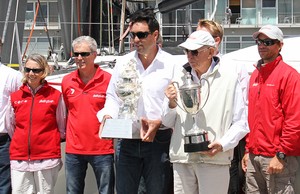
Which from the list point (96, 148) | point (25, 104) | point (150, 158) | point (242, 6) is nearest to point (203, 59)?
point (150, 158)

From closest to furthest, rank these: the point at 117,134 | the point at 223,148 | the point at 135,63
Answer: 1. the point at 223,148
2. the point at 117,134
3. the point at 135,63

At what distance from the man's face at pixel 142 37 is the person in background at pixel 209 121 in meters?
0.38

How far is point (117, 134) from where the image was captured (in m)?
3.90

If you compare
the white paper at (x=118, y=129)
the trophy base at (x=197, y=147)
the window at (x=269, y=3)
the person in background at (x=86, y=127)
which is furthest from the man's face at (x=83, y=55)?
the window at (x=269, y=3)

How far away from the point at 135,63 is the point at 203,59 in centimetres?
59

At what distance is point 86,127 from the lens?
438 cm

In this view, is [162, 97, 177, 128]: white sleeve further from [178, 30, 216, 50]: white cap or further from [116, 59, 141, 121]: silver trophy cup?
[178, 30, 216, 50]: white cap

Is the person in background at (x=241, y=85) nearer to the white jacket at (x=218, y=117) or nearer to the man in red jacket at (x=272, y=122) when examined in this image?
the man in red jacket at (x=272, y=122)

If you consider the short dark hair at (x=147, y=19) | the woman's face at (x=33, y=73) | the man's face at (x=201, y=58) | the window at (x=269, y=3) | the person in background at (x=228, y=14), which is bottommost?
the woman's face at (x=33, y=73)

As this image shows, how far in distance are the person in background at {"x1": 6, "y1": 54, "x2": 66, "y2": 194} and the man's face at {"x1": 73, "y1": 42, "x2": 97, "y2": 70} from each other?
0.30 metres

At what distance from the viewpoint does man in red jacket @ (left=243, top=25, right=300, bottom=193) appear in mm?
3887

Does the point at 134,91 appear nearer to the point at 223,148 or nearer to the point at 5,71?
the point at 223,148

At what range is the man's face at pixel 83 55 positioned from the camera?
4.43 meters

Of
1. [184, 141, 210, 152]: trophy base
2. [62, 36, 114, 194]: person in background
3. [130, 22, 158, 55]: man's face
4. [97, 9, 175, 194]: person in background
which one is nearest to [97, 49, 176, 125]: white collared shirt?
[97, 9, 175, 194]: person in background
